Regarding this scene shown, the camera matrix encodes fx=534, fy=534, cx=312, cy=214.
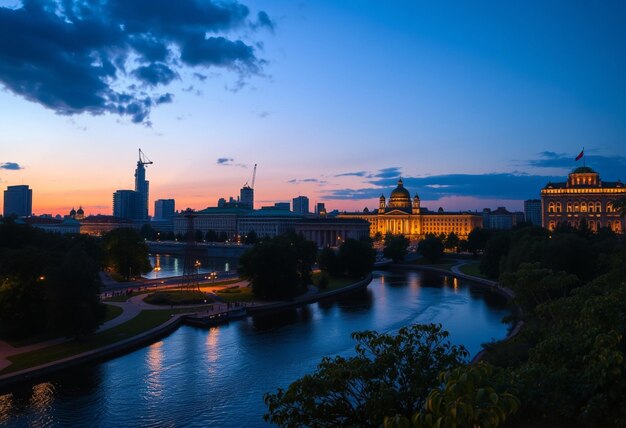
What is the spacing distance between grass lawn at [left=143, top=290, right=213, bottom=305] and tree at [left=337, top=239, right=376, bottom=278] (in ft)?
96.7

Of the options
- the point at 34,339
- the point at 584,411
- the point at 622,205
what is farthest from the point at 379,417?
the point at 34,339

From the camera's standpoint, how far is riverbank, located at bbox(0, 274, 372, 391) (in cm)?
2947

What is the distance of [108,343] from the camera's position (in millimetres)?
35469

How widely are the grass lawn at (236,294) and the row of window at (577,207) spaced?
108m

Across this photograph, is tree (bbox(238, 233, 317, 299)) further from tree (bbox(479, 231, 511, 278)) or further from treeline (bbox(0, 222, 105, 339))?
tree (bbox(479, 231, 511, 278))

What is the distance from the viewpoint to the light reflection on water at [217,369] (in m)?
25.1

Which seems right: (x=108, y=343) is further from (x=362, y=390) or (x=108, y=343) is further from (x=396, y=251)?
(x=396, y=251)

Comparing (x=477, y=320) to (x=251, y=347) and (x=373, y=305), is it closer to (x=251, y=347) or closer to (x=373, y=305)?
(x=373, y=305)

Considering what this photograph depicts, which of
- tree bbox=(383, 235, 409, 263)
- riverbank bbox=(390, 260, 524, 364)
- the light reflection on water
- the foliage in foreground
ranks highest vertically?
the foliage in foreground

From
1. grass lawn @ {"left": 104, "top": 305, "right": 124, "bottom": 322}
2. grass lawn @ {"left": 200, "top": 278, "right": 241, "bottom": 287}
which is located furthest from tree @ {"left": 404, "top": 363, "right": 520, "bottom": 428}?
grass lawn @ {"left": 200, "top": 278, "right": 241, "bottom": 287}

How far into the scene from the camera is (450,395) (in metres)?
7.64

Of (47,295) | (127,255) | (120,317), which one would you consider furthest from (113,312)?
(127,255)

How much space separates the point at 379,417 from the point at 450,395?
4949 millimetres

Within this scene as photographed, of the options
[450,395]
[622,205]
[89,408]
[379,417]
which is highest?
→ [622,205]
